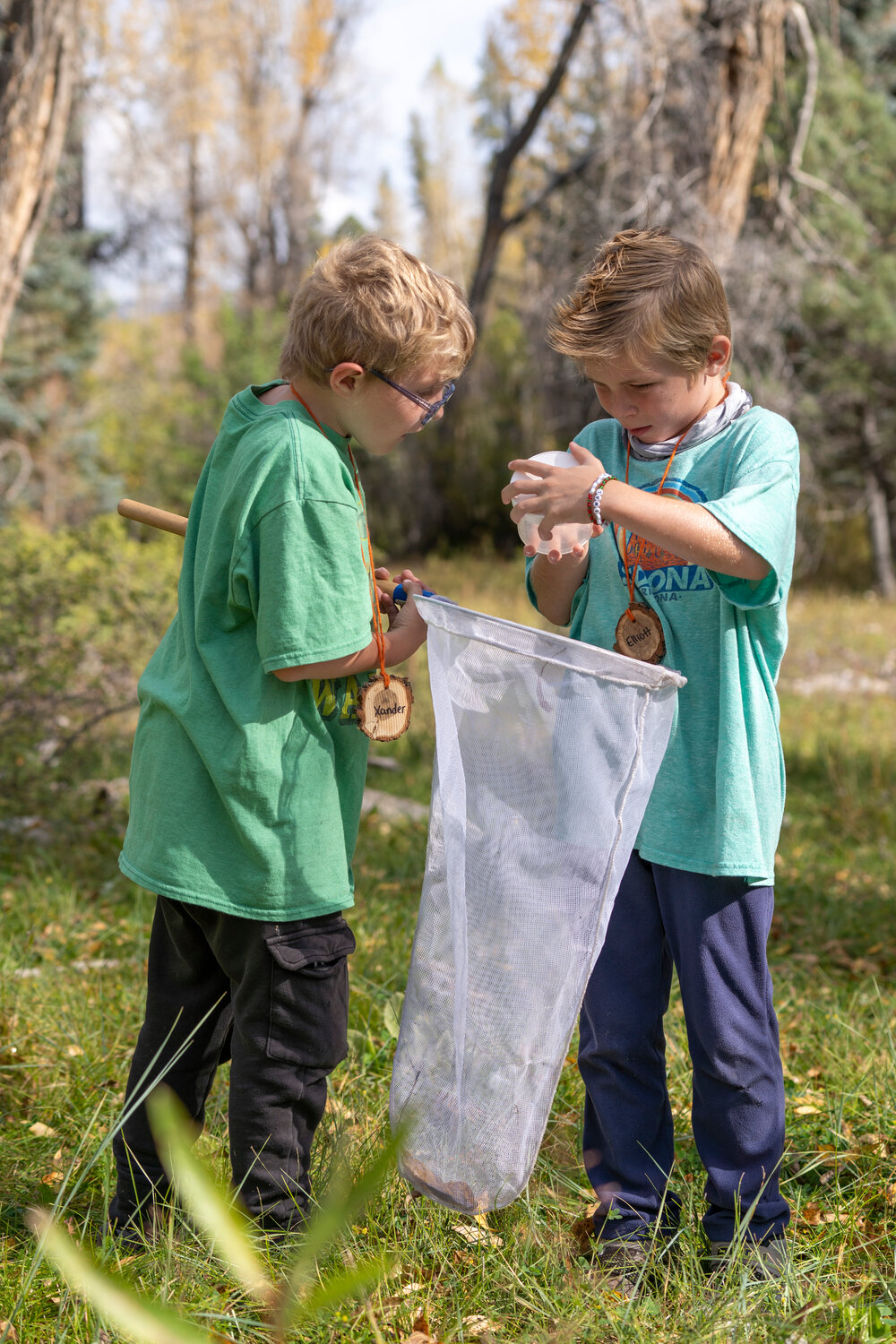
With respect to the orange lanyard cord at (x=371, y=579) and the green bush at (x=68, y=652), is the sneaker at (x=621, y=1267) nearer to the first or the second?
the orange lanyard cord at (x=371, y=579)

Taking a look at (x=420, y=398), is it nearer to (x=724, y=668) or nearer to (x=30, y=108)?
(x=724, y=668)

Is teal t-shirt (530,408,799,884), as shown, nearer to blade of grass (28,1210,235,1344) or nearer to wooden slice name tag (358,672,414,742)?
wooden slice name tag (358,672,414,742)

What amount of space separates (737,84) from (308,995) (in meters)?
7.36

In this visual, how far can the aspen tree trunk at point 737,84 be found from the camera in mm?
7086

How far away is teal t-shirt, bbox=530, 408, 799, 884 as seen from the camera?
1.74m

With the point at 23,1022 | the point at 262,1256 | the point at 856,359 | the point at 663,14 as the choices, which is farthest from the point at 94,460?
the point at 262,1256

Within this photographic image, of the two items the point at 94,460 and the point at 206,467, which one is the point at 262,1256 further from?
the point at 94,460

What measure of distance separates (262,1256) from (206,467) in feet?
4.45

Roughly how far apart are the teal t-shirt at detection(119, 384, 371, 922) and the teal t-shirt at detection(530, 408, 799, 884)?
545 mm

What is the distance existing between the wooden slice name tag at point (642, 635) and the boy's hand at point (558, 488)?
297 mm

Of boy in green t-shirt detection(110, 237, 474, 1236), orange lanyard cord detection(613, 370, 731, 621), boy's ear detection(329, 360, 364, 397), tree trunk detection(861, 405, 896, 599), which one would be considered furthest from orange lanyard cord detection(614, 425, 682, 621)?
tree trunk detection(861, 405, 896, 599)

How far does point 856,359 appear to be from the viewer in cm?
1438

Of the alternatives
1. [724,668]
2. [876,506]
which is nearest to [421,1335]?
[724,668]

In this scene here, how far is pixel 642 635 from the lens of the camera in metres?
1.88
